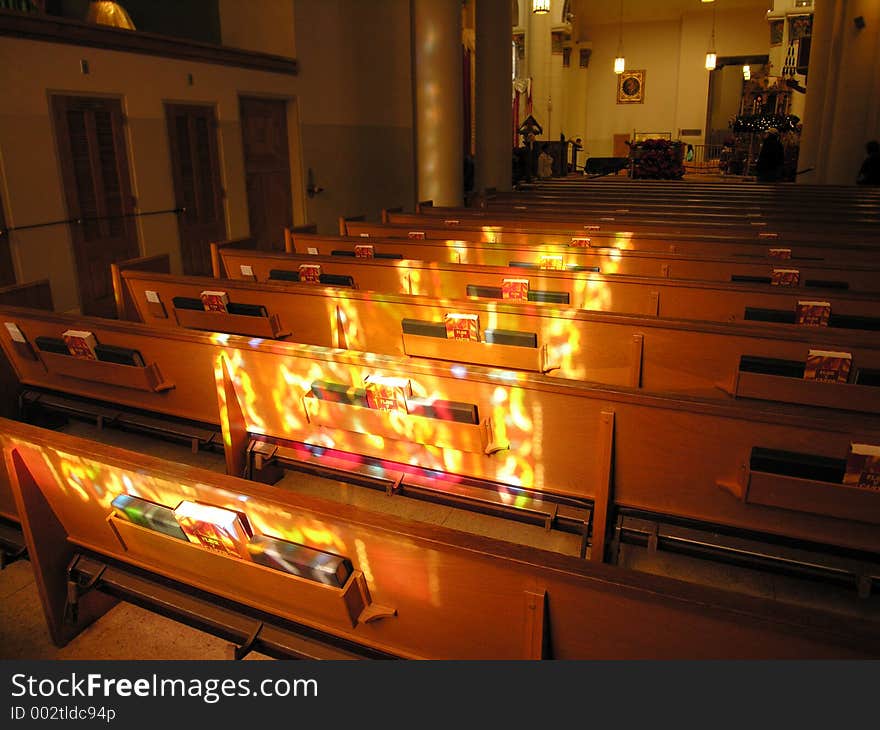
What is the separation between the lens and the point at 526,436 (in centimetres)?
218

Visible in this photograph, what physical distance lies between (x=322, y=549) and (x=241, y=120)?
7418 mm

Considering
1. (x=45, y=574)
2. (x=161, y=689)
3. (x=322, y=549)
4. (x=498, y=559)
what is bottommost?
(x=45, y=574)

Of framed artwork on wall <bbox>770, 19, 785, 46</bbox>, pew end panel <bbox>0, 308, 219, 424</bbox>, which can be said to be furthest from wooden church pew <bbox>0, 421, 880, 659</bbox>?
framed artwork on wall <bbox>770, 19, 785, 46</bbox>

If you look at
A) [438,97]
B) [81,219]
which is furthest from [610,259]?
[438,97]

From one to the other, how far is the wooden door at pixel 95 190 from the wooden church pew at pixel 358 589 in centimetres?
480

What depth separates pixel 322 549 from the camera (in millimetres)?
1522

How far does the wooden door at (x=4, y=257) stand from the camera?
5.42 metres

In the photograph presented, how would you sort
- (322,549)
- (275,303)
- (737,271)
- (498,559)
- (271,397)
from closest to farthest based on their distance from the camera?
1. (498,559)
2. (322,549)
3. (271,397)
4. (275,303)
5. (737,271)

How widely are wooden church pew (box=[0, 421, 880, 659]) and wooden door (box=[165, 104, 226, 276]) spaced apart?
5814mm

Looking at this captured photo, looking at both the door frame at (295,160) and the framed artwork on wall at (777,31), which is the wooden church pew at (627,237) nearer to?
the door frame at (295,160)

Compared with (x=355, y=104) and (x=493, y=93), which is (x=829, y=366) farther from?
(x=493, y=93)

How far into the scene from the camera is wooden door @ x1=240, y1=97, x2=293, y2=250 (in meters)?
8.04

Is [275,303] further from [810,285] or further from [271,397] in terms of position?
[810,285]

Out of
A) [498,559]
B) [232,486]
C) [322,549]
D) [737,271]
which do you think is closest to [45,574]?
[232,486]
